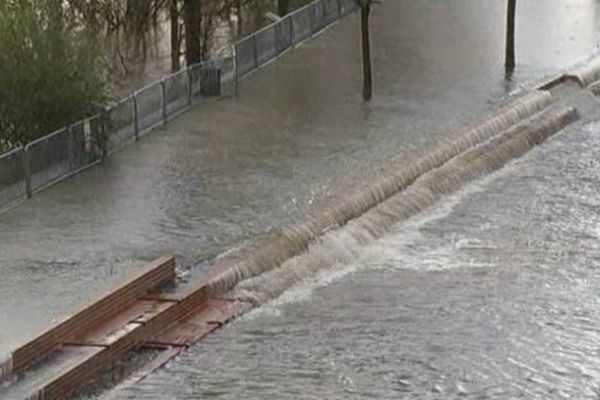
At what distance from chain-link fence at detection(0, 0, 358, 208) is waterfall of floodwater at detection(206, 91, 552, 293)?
3899mm

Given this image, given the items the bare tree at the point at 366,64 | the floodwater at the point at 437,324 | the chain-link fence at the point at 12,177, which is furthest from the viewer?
the bare tree at the point at 366,64

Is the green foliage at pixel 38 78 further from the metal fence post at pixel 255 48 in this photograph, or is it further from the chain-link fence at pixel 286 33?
the metal fence post at pixel 255 48

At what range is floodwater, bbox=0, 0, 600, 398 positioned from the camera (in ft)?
51.9

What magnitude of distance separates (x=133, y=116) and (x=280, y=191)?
4.13 m

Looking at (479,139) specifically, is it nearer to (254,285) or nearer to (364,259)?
(364,259)

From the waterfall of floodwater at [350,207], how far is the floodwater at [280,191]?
15.4 inches

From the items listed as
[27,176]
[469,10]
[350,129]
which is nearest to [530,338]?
[27,176]

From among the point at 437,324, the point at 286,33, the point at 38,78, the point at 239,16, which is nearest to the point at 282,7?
the point at 286,33

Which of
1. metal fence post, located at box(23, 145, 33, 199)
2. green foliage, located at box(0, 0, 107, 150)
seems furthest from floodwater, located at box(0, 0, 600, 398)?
green foliage, located at box(0, 0, 107, 150)

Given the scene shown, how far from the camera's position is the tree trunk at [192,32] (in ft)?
96.9

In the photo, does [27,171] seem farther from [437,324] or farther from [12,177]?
[437,324]

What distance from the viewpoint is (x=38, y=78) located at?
2177cm

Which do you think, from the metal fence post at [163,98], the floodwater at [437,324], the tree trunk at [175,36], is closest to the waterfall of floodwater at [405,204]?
the floodwater at [437,324]

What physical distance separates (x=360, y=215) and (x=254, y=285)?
131 inches
